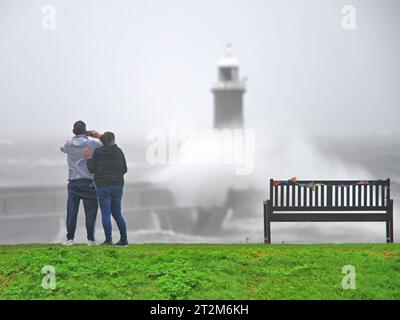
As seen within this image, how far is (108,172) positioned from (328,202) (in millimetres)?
3765

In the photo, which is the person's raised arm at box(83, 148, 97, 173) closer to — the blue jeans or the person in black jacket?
the person in black jacket

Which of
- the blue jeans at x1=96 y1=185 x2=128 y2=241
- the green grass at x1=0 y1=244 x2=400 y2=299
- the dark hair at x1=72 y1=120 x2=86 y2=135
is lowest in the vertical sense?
the green grass at x1=0 y1=244 x2=400 y2=299

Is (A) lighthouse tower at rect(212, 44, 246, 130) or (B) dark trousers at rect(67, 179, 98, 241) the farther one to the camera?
(A) lighthouse tower at rect(212, 44, 246, 130)

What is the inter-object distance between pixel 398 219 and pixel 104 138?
1141 centimetres

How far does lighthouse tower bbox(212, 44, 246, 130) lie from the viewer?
220ft

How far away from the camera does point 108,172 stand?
1555cm

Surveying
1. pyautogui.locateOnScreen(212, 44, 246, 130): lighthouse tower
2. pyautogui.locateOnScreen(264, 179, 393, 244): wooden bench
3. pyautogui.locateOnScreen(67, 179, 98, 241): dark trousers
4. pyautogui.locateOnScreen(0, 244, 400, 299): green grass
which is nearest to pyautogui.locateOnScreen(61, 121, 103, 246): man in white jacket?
pyautogui.locateOnScreen(67, 179, 98, 241): dark trousers

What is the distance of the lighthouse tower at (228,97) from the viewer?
6700 cm

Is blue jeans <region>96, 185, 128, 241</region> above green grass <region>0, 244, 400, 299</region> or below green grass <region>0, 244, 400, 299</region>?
above

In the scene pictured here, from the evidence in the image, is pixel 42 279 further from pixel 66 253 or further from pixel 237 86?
pixel 237 86

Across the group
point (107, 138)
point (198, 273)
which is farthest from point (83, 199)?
point (198, 273)

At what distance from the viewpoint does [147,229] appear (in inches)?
2283

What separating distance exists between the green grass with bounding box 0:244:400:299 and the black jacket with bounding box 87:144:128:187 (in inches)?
41.2
